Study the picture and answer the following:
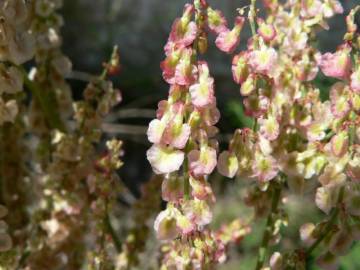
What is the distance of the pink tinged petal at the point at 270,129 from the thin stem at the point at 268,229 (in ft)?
0.34

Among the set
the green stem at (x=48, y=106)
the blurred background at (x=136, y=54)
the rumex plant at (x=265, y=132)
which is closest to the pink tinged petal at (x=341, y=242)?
the rumex plant at (x=265, y=132)

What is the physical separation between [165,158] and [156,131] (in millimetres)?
20

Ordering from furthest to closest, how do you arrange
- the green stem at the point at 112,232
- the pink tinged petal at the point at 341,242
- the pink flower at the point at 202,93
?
1. the green stem at the point at 112,232
2. the pink tinged petal at the point at 341,242
3. the pink flower at the point at 202,93

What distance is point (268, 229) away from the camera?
701mm

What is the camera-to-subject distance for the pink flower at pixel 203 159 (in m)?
0.54

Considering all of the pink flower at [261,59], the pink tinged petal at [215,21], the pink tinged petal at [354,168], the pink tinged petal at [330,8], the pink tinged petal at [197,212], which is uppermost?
the pink tinged petal at [330,8]

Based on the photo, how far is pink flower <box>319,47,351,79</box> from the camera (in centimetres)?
61

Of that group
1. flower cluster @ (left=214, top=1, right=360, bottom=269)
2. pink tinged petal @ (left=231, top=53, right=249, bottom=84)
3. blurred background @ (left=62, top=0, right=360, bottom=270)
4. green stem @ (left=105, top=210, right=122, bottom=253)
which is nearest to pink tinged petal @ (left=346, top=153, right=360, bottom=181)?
flower cluster @ (left=214, top=1, right=360, bottom=269)

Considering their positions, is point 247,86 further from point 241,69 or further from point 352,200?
point 352,200

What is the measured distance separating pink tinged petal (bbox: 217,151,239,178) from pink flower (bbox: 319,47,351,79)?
0.34 feet

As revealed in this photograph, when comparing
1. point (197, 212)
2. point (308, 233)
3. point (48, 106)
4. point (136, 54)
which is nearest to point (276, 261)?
point (308, 233)

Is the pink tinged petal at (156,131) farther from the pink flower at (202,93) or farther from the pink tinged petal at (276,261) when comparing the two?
the pink tinged petal at (276,261)

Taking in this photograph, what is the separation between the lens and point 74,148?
79cm

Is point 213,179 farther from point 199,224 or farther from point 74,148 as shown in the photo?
point 199,224
